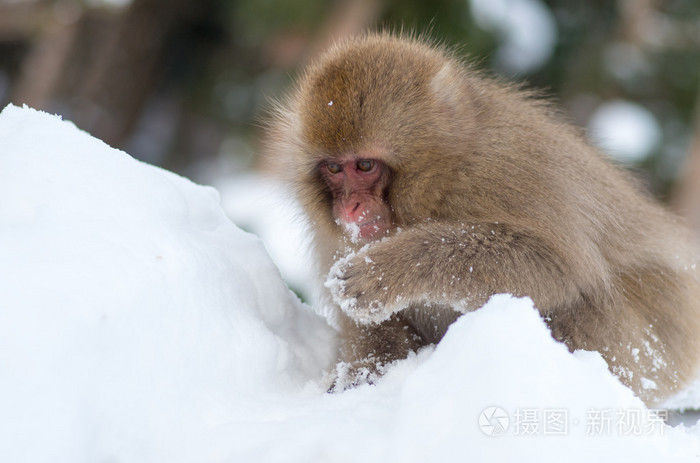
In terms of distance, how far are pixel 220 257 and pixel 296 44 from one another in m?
5.15

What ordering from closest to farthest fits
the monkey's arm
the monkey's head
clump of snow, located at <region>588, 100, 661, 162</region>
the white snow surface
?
the white snow surface, the monkey's arm, the monkey's head, clump of snow, located at <region>588, 100, 661, 162</region>

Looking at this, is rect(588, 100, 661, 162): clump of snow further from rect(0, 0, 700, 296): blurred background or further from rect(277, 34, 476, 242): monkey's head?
rect(277, 34, 476, 242): monkey's head

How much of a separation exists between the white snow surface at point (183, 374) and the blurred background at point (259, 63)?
384cm

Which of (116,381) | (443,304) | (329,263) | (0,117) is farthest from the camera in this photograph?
(329,263)

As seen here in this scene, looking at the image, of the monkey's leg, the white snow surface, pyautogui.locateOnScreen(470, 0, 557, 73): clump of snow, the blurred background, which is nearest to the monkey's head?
the monkey's leg

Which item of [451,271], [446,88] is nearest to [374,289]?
[451,271]

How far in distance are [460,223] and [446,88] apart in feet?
1.83

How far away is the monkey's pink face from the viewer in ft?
8.59

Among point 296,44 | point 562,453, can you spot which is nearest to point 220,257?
point 562,453

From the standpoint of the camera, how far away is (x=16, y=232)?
161cm

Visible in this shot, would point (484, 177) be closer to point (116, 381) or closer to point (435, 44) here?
point (435, 44)

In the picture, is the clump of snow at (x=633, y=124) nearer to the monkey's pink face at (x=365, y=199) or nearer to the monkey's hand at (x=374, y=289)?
the monkey's pink face at (x=365, y=199)

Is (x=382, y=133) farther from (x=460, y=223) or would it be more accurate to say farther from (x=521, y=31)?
(x=521, y=31)

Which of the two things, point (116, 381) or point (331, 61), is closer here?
point (116, 381)
